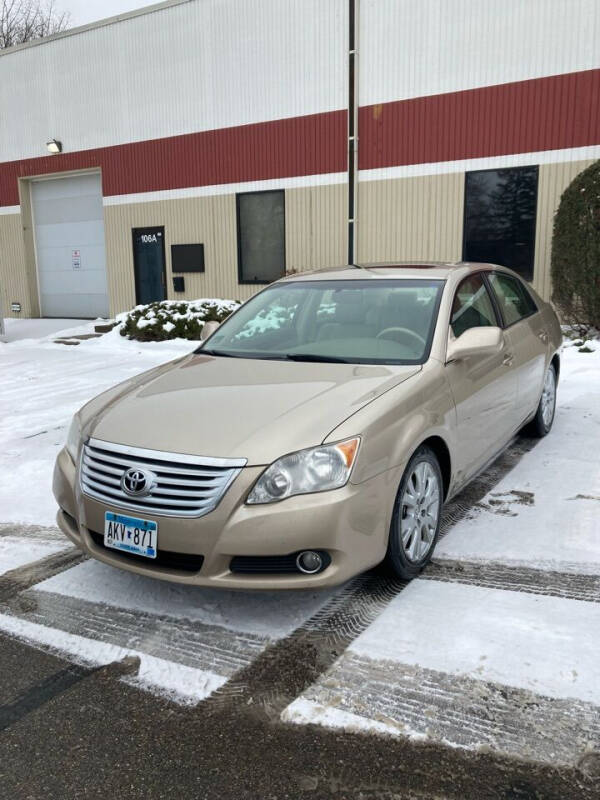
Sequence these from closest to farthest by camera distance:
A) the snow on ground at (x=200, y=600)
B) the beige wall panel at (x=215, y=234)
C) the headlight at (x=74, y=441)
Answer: the snow on ground at (x=200, y=600), the headlight at (x=74, y=441), the beige wall panel at (x=215, y=234)

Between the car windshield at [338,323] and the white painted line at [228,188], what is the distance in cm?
968

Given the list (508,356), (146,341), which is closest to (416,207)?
(146,341)

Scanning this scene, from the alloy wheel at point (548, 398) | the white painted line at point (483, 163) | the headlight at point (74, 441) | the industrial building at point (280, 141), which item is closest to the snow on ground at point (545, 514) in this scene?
the alloy wheel at point (548, 398)

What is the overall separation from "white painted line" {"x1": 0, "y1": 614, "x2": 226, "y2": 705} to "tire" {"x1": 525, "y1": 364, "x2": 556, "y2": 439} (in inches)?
148

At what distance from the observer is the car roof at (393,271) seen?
4285 millimetres

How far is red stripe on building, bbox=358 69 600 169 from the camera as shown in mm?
11297

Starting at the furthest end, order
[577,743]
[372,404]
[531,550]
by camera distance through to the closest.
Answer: [531,550] → [372,404] → [577,743]

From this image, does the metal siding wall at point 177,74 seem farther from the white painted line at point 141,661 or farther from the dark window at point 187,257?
the white painted line at point 141,661

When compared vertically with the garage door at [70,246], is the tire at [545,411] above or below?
below

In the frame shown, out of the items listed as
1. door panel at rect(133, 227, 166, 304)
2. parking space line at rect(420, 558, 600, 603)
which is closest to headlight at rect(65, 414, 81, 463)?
parking space line at rect(420, 558, 600, 603)

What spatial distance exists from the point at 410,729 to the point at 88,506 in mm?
1653

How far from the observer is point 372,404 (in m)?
3.05

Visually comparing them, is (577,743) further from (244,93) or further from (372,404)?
(244,93)

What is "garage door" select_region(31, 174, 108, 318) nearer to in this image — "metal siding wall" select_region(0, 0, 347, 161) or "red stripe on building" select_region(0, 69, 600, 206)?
"red stripe on building" select_region(0, 69, 600, 206)
